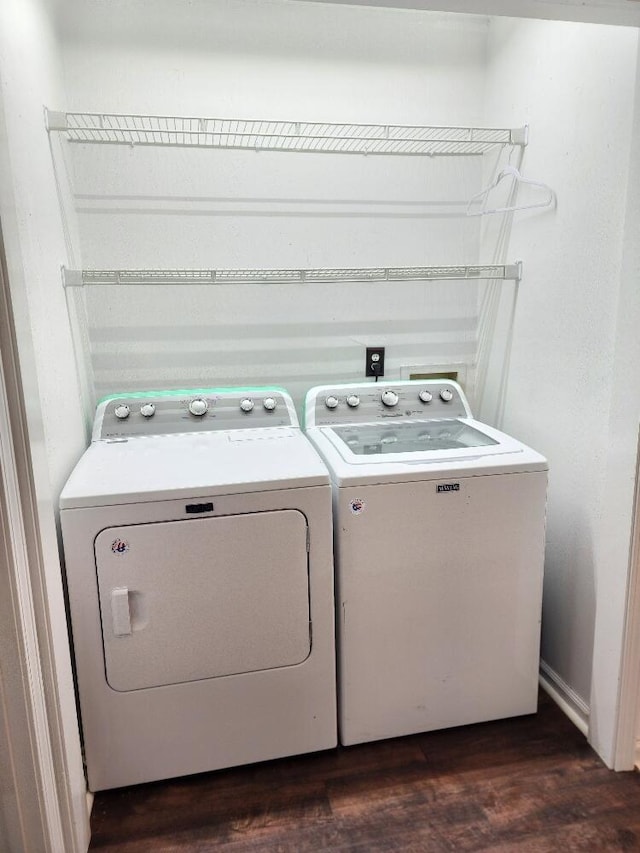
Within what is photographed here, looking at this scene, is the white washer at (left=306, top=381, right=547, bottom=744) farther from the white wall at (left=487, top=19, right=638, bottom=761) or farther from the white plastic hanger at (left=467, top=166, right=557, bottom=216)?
the white plastic hanger at (left=467, top=166, right=557, bottom=216)

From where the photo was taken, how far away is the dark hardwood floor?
5.03ft

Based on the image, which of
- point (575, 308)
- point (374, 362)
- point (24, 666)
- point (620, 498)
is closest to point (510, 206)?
point (575, 308)

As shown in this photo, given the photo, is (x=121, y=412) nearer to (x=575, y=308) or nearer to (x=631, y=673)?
(x=575, y=308)

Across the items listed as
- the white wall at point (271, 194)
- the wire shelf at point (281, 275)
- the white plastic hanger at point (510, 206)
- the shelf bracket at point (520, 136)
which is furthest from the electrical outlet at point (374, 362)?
the shelf bracket at point (520, 136)

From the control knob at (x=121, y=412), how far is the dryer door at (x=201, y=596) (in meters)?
0.63

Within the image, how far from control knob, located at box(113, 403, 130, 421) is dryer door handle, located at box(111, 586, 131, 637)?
0.71 m

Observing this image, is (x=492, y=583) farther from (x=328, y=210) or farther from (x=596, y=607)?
(x=328, y=210)

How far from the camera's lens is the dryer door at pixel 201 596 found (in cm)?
157

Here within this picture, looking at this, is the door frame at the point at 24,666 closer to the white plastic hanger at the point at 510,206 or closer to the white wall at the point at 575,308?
the white wall at the point at 575,308

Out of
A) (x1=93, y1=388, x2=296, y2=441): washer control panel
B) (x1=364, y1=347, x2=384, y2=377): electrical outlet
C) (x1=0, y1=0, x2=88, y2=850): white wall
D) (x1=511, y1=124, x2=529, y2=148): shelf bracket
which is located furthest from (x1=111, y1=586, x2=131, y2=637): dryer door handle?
(x1=511, y1=124, x2=529, y2=148): shelf bracket

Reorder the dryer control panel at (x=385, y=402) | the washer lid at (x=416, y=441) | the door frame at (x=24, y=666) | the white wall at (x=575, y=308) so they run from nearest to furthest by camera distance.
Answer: the door frame at (x=24, y=666), the white wall at (x=575, y=308), the washer lid at (x=416, y=441), the dryer control panel at (x=385, y=402)

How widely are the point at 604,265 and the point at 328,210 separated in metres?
1.09

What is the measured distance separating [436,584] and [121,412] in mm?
1216

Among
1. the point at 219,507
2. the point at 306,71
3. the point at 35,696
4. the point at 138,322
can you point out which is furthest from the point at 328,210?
the point at 35,696
